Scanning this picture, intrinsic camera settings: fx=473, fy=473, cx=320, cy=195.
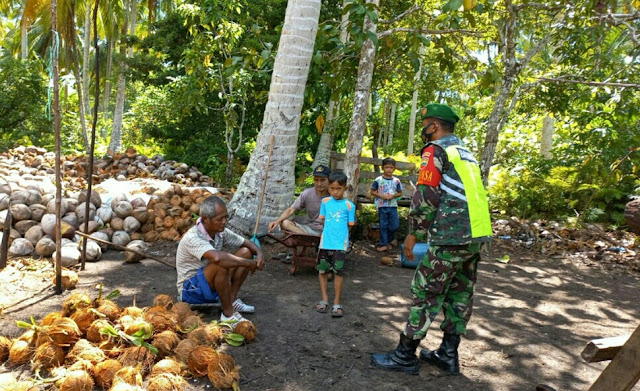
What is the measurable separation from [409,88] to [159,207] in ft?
35.8

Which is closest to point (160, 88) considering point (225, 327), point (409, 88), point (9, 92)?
point (9, 92)

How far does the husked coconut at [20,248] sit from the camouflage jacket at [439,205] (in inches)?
181

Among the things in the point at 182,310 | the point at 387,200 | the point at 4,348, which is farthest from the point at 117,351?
the point at 387,200

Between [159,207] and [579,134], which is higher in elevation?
[579,134]

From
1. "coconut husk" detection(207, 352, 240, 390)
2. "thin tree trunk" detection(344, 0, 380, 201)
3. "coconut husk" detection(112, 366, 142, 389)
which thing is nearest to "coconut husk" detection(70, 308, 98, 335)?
"coconut husk" detection(112, 366, 142, 389)

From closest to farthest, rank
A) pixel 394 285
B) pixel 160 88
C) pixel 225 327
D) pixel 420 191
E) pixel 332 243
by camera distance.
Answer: pixel 420 191 < pixel 225 327 < pixel 332 243 < pixel 394 285 < pixel 160 88

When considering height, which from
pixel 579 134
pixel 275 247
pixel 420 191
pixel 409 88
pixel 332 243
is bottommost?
pixel 275 247

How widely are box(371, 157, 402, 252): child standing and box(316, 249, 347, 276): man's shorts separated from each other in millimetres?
2515

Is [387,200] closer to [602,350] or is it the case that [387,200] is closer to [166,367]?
[166,367]

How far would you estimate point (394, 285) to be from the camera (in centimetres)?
534

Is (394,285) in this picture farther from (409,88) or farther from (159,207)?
(409,88)

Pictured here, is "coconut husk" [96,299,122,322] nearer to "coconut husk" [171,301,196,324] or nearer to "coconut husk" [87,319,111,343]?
"coconut husk" [87,319,111,343]

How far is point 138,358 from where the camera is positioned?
9.64 feet

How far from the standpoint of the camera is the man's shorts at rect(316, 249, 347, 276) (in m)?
4.31
